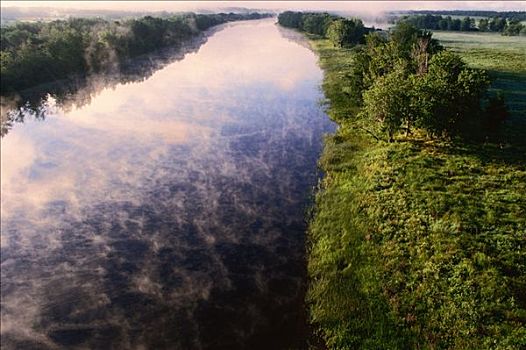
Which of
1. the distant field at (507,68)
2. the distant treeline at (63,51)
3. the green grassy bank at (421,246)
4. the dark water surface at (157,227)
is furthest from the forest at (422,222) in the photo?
the distant treeline at (63,51)

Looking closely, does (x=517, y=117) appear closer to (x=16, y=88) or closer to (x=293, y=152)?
(x=293, y=152)

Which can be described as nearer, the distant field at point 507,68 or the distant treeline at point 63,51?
the distant field at point 507,68

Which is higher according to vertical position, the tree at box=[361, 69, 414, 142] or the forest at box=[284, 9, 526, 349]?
the tree at box=[361, 69, 414, 142]

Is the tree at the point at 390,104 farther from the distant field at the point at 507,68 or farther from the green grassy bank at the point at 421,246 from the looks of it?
the distant field at the point at 507,68

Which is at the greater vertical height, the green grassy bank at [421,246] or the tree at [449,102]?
the tree at [449,102]

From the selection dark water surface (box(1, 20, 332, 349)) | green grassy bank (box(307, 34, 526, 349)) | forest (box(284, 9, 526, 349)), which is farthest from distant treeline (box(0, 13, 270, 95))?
green grassy bank (box(307, 34, 526, 349))

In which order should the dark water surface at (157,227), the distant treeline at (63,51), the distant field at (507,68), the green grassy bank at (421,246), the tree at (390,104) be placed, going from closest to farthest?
1. the green grassy bank at (421,246)
2. the dark water surface at (157,227)
3. the tree at (390,104)
4. the distant field at (507,68)
5. the distant treeline at (63,51)

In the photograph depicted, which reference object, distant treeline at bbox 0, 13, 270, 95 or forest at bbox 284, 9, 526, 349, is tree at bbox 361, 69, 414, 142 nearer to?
forest at bbox 284, 9, 526, 349
